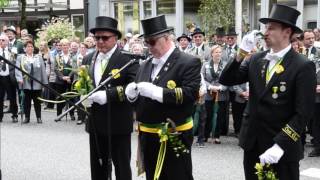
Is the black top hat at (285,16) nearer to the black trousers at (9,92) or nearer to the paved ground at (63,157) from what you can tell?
the paved ground at (63,157)

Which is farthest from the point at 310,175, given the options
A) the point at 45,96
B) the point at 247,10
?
the point at 247,10

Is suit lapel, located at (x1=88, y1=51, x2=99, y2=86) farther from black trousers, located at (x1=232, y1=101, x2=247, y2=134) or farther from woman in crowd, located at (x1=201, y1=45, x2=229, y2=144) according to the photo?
black trousers, located at (x1=232, y1=101, x2=247, y2=134)

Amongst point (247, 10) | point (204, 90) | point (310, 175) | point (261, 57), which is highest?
point (247, 10)

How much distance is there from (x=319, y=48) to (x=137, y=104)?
542cm

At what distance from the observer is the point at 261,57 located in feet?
13.7

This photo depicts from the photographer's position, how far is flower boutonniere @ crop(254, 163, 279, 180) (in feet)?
12.7

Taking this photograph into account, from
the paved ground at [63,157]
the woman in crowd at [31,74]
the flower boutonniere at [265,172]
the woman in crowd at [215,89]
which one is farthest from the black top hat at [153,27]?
the woman in crowd at [31,74]

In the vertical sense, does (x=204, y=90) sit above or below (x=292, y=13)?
below

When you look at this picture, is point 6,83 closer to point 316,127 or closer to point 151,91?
point 316,127

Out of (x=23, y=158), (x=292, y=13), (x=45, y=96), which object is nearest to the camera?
(x=292, y=13)

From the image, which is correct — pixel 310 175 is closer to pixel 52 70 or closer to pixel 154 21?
pixel 154 21

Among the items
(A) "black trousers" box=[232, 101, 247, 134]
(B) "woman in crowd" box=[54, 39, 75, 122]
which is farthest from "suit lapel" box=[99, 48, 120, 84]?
(B) "woman in crowd" box=[54, 39, 75, 122]

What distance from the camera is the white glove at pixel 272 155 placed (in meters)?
3.84

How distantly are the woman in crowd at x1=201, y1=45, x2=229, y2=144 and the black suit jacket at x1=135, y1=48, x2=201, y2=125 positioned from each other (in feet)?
16.0
